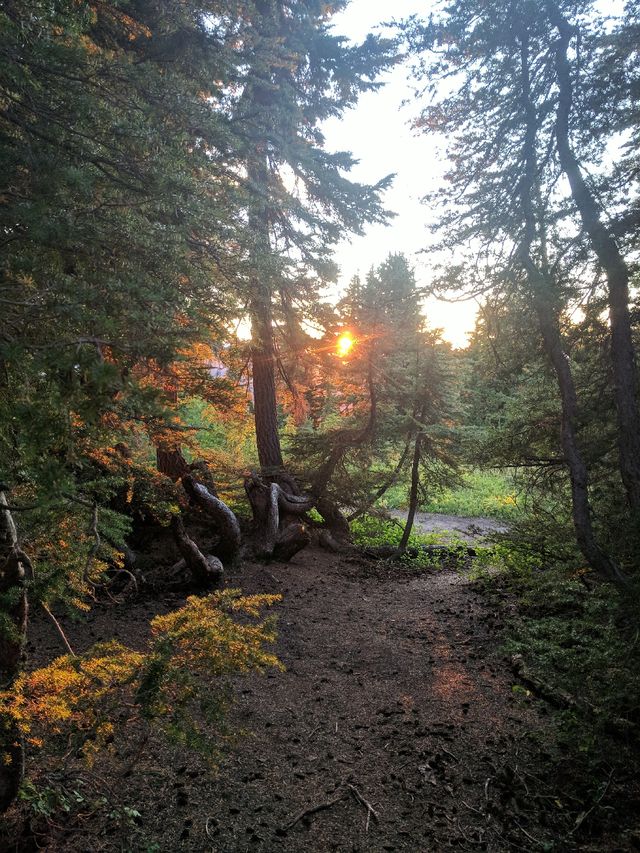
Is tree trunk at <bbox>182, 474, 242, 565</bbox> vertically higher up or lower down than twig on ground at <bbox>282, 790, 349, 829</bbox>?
higher up

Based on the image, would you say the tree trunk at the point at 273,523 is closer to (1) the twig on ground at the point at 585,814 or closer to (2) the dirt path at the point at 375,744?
(2) the dirt path at the point at 375,744

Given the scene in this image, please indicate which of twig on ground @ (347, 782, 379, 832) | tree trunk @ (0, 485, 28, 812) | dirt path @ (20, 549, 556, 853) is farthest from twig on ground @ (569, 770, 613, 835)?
tree trunk @ (0, 485, 28, 812)

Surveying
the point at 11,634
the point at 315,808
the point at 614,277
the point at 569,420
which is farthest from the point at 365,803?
the point at 614,277

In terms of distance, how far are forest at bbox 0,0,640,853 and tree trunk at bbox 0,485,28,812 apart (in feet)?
0.07

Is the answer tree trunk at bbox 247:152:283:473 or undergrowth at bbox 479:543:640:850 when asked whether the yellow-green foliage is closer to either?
undergrowth at bbox 479:543:640:850

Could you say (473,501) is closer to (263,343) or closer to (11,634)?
(263,343)

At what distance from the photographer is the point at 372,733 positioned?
416 cm

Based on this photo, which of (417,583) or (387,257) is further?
(387,257)

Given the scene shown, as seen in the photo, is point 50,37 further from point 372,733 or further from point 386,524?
point 386,524

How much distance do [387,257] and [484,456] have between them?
27026 mm

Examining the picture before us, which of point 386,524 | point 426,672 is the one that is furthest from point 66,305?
point 386,524

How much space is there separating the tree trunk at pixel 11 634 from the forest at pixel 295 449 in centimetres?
2

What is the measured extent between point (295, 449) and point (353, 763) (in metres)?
7.61

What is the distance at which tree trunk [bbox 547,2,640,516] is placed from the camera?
540 centimetres
